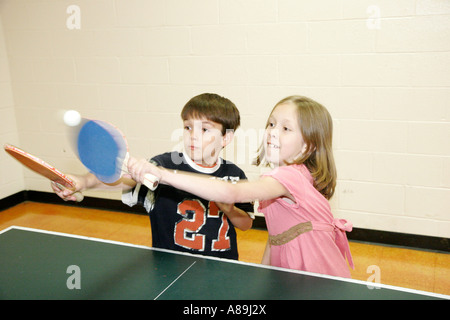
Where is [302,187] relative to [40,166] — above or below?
below

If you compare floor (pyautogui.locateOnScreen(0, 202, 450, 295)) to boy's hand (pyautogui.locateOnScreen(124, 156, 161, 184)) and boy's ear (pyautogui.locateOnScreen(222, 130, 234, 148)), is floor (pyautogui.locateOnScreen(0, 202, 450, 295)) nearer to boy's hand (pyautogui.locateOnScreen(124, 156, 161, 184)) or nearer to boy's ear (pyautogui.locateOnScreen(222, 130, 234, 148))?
boy's ear (pyautogui.locateOnScreen(222, 130, 234, 148))

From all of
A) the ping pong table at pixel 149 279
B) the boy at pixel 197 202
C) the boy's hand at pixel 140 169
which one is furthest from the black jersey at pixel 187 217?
the boy's hand at pixel 140 169

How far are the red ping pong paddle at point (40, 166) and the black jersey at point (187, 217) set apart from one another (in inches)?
14.9

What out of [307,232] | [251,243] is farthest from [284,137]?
[251,243]

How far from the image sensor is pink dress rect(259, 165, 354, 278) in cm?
173

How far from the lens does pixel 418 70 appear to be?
A: 10.3ft

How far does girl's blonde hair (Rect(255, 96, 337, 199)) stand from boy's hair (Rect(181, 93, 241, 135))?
0.36 meters

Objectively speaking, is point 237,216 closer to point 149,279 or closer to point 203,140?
point 203,140

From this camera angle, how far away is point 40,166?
1.55 metres

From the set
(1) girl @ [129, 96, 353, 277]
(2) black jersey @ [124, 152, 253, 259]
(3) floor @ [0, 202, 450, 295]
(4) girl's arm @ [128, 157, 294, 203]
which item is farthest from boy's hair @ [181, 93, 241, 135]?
(3) floor @ [0, 202, 450, 295]

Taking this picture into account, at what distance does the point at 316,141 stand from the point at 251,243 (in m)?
1.97

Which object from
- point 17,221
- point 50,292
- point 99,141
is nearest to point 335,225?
point 99,141

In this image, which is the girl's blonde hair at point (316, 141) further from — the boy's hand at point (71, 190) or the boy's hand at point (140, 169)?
the boy's hand at point (71, 190)
